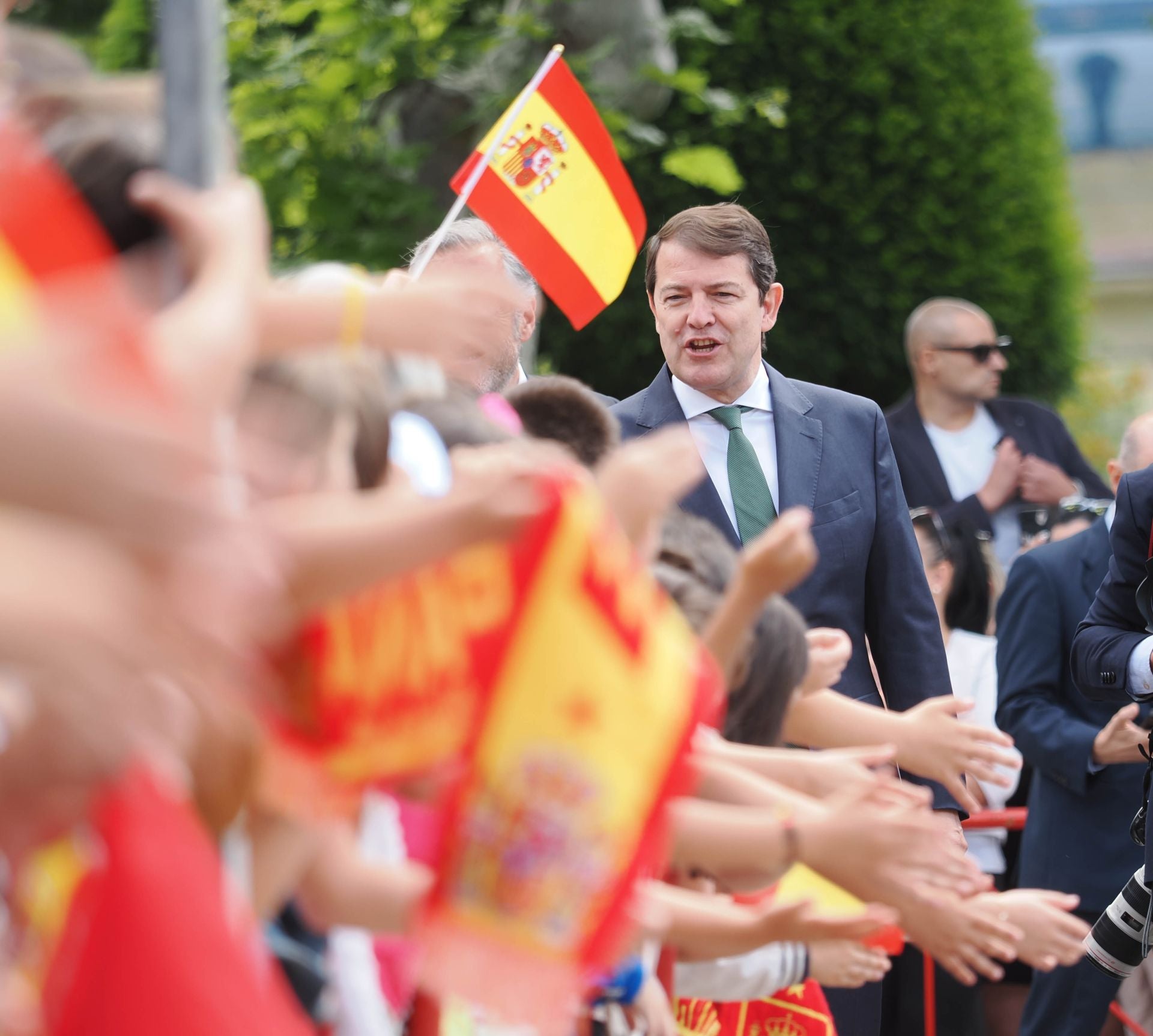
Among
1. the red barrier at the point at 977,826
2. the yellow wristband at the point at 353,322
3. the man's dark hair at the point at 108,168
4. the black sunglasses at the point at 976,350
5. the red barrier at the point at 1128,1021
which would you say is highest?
the man's dark hair at the point at 108,168

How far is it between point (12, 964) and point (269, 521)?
0.42 m

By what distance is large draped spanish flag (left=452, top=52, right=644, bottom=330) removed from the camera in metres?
4.03

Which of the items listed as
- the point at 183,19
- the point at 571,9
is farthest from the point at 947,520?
the point at 183,19

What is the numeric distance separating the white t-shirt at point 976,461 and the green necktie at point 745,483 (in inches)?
105

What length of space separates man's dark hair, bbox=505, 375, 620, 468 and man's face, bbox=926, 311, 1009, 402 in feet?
→ 14.4

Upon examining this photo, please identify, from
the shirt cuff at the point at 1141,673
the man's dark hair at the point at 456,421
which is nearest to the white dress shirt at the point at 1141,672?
the shirt cuff at the point at 1141,673

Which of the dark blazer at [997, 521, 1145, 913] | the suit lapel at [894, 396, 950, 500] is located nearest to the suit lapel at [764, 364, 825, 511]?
the dark blazer at [997, 521, 1145, 913]

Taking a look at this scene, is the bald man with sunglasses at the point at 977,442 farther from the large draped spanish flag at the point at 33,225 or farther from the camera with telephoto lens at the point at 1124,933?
the large draped spanish flag at the point at 33,225

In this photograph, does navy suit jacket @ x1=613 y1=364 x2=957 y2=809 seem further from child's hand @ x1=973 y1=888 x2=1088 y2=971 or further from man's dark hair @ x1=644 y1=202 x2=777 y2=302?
child's hand @ x1=973 y1=888 x2=1088 y2=971

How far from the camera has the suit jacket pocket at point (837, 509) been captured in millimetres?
4020

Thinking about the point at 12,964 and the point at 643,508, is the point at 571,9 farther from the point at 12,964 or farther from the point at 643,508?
the point at 12,964

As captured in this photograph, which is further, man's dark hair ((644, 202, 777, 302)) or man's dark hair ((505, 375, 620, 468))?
man's dark hair ((644, 202, 777, 302))

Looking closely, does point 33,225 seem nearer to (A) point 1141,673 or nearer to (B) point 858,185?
(A) point 1141,673

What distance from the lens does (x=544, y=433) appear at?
245 cm
